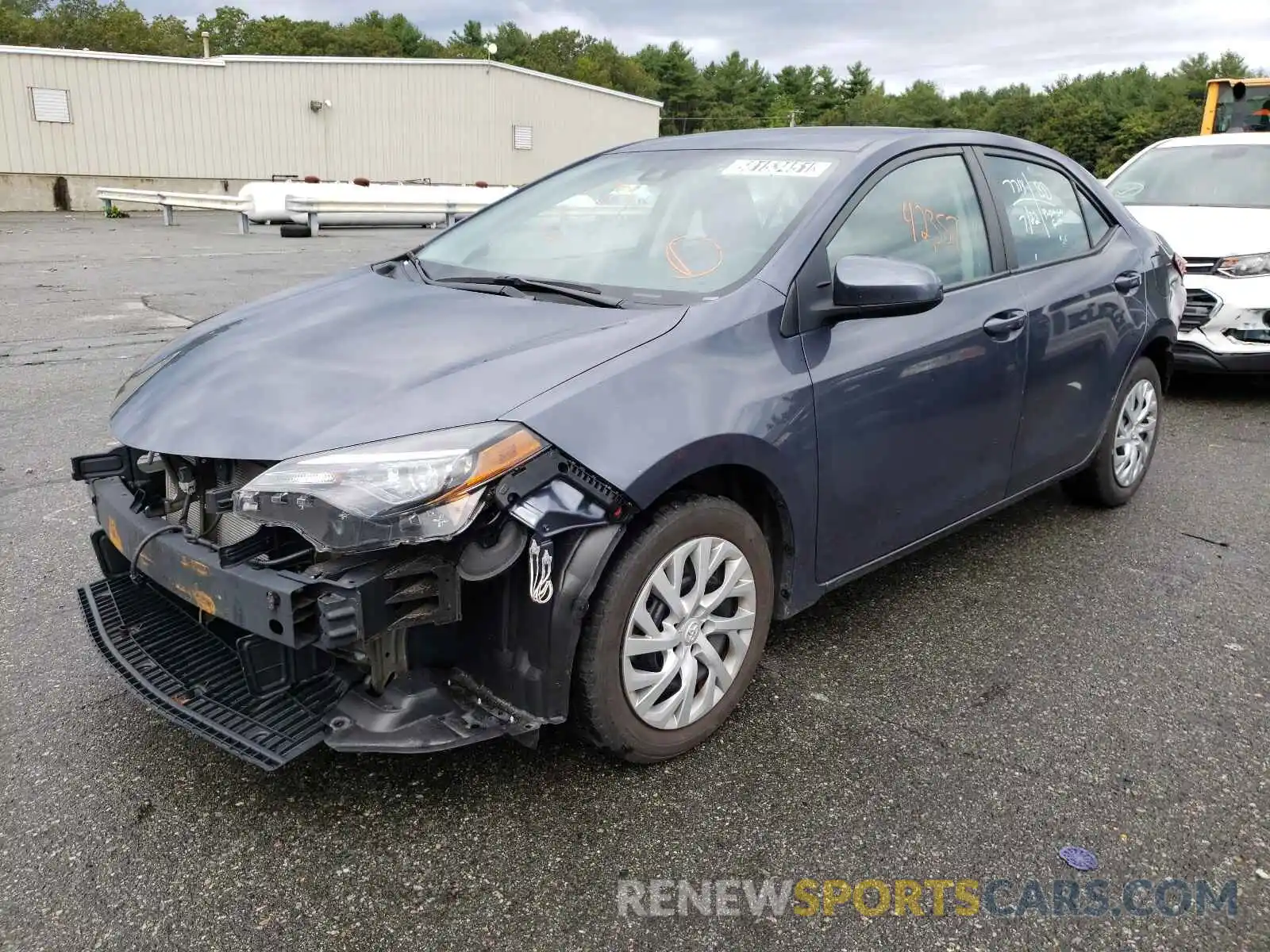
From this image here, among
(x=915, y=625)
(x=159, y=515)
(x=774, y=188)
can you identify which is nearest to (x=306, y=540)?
(x=159, y=515)

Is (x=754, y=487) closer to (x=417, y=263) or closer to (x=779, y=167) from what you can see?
(x=779, y=167)

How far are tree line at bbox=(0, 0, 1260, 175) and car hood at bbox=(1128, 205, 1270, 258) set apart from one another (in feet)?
119

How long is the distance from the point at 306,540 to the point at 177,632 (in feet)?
2.24

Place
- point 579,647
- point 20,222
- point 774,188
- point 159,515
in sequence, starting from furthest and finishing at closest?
point 20,222, point 774,188, point 159,515, point 579,647

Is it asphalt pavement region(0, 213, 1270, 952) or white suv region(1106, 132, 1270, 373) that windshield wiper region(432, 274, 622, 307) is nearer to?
asphalt pavement region(0, 213, 1270, 952)

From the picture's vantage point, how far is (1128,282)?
4.10m

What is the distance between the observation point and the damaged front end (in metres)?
2.04

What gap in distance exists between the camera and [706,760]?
2.61 metres

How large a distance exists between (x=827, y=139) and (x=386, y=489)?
6.79 feet

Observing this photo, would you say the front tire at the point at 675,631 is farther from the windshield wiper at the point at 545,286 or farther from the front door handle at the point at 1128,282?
the front door handle at the point at 1128,282

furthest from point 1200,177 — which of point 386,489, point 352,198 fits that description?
point 352,198

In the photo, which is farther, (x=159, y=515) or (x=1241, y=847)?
(x=159, y=515)

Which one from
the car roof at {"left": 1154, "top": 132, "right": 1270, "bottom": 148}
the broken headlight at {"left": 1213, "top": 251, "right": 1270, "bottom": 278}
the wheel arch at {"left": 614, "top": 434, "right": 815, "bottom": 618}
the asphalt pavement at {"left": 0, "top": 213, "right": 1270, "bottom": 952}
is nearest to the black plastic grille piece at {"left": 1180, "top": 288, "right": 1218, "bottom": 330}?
the broken headlight at {"left": 1213, "top": 251, "right": 1270, "bottom": 278}

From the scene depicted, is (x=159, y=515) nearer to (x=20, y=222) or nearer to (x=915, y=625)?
(x=915, y=625)
